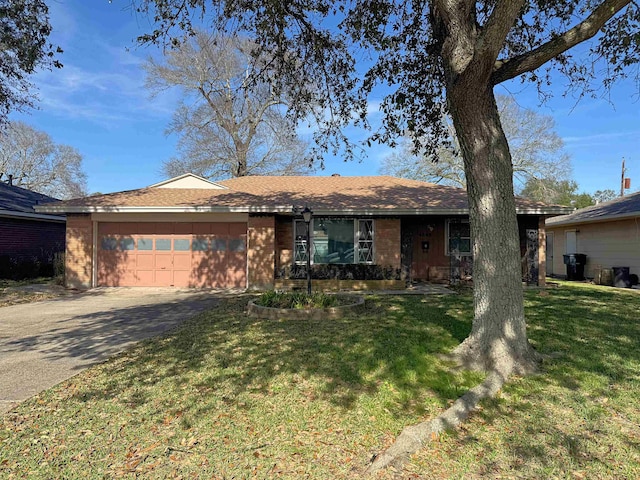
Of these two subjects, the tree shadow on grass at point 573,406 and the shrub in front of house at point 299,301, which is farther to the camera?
the shrub in front of house at point 299,301

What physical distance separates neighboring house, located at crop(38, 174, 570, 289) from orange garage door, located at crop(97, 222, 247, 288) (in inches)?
1.3

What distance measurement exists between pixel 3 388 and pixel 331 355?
370 cm

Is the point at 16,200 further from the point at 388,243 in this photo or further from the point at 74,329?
the point at 388,243

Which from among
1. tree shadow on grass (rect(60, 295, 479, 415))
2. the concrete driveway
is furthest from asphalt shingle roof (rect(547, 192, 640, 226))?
the concrete driveway

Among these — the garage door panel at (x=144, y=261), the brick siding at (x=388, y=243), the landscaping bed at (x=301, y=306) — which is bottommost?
the landscaping bed at (x=301, y=306)

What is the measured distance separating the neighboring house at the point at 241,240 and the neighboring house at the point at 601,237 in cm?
402

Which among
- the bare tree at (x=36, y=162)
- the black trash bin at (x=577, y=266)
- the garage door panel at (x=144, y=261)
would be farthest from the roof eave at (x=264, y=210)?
the bare tree at (x=36, y=162)

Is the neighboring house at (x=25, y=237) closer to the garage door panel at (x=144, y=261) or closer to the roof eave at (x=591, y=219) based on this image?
the garage door panel at (x=144, y=261)

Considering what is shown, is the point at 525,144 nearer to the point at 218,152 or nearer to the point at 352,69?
the point at 218,152

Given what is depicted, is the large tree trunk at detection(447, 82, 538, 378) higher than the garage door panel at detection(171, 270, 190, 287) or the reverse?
higher

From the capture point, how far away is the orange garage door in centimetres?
1296

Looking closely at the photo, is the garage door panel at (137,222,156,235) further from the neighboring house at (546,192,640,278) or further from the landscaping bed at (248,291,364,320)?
the neighboring house at (546,192,640,278)

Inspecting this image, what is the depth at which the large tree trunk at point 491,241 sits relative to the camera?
4727 millimetres

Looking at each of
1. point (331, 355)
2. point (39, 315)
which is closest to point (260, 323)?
point (331, 355)
